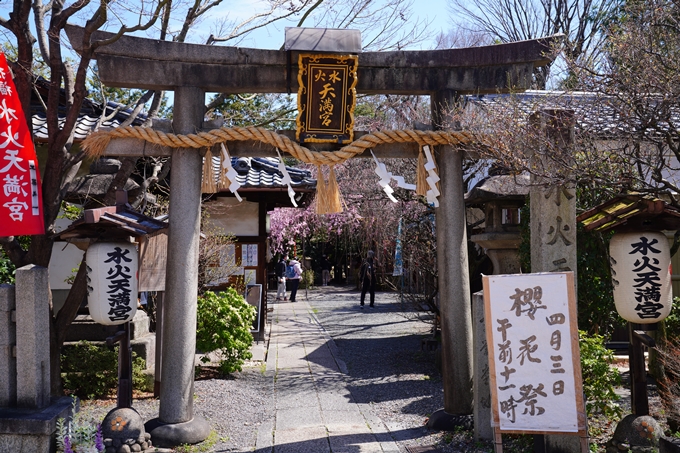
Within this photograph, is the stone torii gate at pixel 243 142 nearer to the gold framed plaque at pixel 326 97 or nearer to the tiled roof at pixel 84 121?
the gold framed plaque at pixel 326 97

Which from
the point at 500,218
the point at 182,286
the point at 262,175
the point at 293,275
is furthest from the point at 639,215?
the point at 293,275

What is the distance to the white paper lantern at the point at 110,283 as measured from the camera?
589 cm

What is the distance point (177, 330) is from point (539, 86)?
572 inches

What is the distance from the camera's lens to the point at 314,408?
8289 millimetres

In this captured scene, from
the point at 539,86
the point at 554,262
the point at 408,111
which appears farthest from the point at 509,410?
the point at 539,86

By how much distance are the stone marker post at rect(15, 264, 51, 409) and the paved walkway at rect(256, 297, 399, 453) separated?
237 centimetres

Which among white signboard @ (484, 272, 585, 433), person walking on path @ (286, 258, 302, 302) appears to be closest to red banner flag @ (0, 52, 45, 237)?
white signboard @ (484, 272, 585, 433)

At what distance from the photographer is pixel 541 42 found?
6.73 m

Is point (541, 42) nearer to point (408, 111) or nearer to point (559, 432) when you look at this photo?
point (559, 432)

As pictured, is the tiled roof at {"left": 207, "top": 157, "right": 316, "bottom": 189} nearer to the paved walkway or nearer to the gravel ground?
the paved walkway

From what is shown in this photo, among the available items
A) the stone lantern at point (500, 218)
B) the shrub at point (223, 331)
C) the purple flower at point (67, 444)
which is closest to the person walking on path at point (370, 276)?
the stone lantern at point (500, 218)

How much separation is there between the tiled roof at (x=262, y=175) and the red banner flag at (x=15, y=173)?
18.6 ft

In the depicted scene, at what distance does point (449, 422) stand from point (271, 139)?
3.84 m

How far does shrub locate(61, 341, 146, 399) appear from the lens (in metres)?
8.55
